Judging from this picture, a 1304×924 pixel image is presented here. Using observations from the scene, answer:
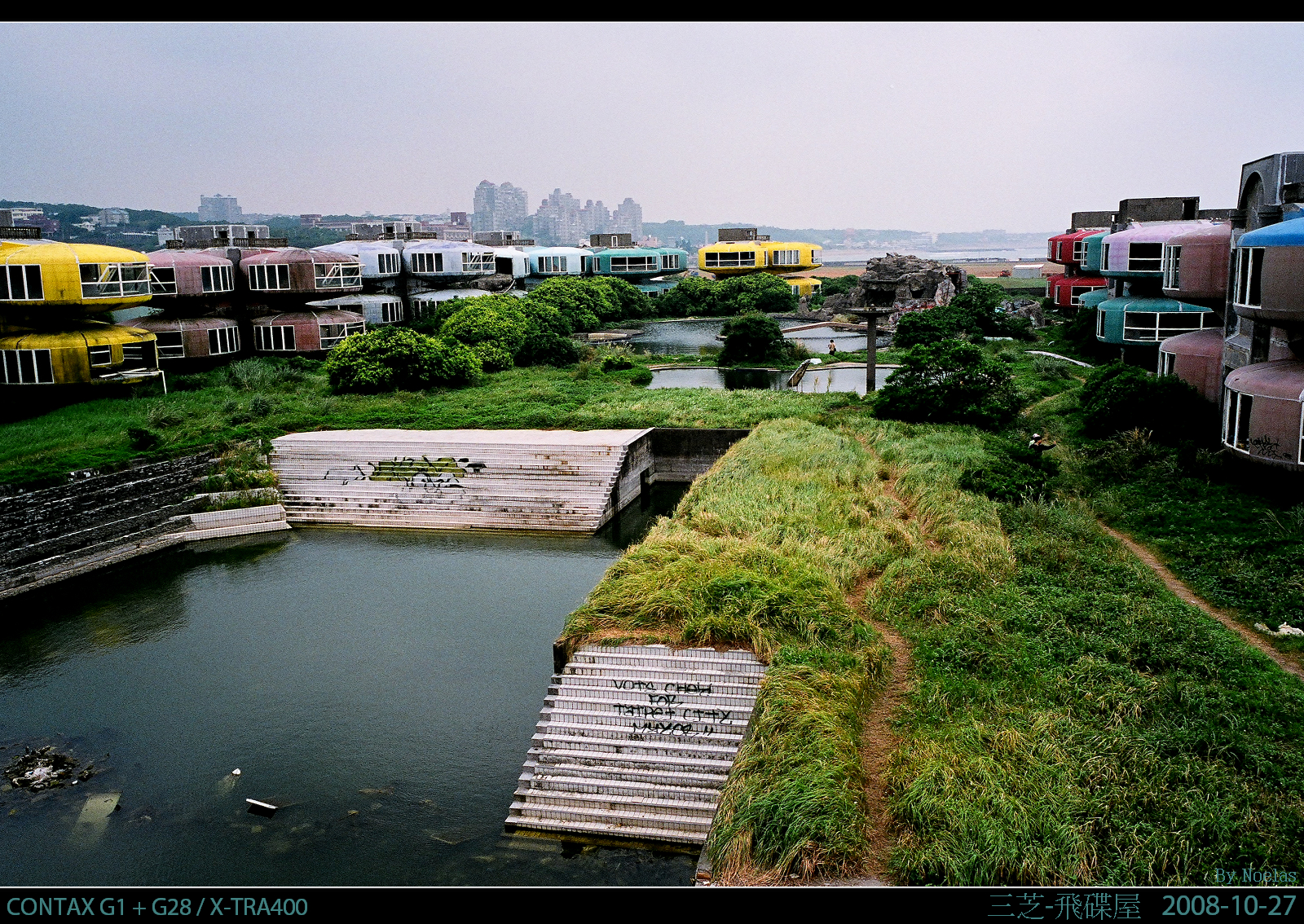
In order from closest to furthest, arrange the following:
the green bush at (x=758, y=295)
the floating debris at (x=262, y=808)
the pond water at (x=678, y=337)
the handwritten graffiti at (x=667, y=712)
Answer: the floating debris at (x=262, y=808) < the handwritten graffiti at (x=667, y=712) < the pond water at (x=678, y=337) < the green bush at (x=758, y=295)

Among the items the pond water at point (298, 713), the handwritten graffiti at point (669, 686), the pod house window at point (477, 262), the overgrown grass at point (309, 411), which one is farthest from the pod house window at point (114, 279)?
the handwritten graffiti at point (669, 686)

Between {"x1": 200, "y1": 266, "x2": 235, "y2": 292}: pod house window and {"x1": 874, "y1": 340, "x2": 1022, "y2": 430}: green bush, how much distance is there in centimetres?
2383

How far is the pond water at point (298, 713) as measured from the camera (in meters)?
11.2

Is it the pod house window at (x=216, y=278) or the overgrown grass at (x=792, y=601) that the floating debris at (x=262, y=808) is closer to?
the overgrown grass at (x=792, y=601)

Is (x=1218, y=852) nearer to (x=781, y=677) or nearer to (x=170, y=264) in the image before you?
(x=781, y=677)

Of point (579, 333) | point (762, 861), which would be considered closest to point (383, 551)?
point (762, 861)

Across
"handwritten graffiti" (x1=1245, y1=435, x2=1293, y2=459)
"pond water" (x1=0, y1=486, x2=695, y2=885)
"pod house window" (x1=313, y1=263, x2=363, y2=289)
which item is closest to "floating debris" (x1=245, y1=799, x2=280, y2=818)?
"pond water" (x1=0, y1=486, x2=695, y2=885)

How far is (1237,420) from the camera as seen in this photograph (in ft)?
59.3

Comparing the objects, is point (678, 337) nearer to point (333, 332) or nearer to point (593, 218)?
point (333, 332)

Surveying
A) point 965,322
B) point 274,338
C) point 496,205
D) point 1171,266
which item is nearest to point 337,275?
point 274,338

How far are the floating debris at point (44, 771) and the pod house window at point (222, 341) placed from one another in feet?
79.1

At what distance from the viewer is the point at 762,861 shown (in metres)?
9.22

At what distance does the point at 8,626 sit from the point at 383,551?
7.17 m

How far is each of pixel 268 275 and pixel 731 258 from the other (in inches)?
1471
